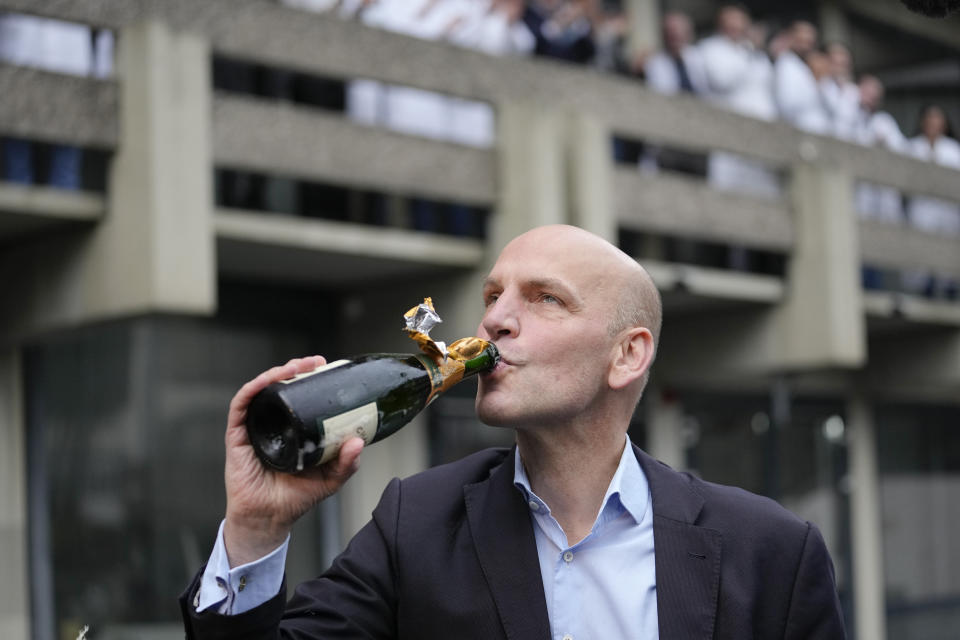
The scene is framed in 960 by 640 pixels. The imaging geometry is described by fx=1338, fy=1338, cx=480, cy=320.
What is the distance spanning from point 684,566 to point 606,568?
0.16m

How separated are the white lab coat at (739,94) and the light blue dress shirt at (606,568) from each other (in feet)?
37.7

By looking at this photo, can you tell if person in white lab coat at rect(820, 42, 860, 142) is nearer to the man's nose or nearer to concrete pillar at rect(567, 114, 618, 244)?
concrete pillar at rect(567, 114, 618, 244)

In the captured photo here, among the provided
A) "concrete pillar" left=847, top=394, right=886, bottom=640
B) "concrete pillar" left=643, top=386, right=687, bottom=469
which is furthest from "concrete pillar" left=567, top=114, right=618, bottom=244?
"concrete pillar" left=847, top=394, right=886, bottom=640

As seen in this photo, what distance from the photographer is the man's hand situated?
250cm

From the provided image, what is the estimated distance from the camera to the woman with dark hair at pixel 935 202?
1644 cm

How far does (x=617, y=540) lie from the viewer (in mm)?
2885

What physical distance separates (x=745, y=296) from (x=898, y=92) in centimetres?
951

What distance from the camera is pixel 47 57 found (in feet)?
30.0

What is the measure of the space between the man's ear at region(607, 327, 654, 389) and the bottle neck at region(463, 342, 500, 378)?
0.90 feet

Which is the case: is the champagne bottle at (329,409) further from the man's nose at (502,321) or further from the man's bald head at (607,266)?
the man's bald head at (607,266)

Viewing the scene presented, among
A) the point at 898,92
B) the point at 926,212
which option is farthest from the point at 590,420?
the point at 898,92

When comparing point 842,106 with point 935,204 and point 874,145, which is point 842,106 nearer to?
point 874,145

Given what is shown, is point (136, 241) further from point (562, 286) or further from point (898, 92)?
point (898, 92)

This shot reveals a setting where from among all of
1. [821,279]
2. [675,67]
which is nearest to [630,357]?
[675,67]
